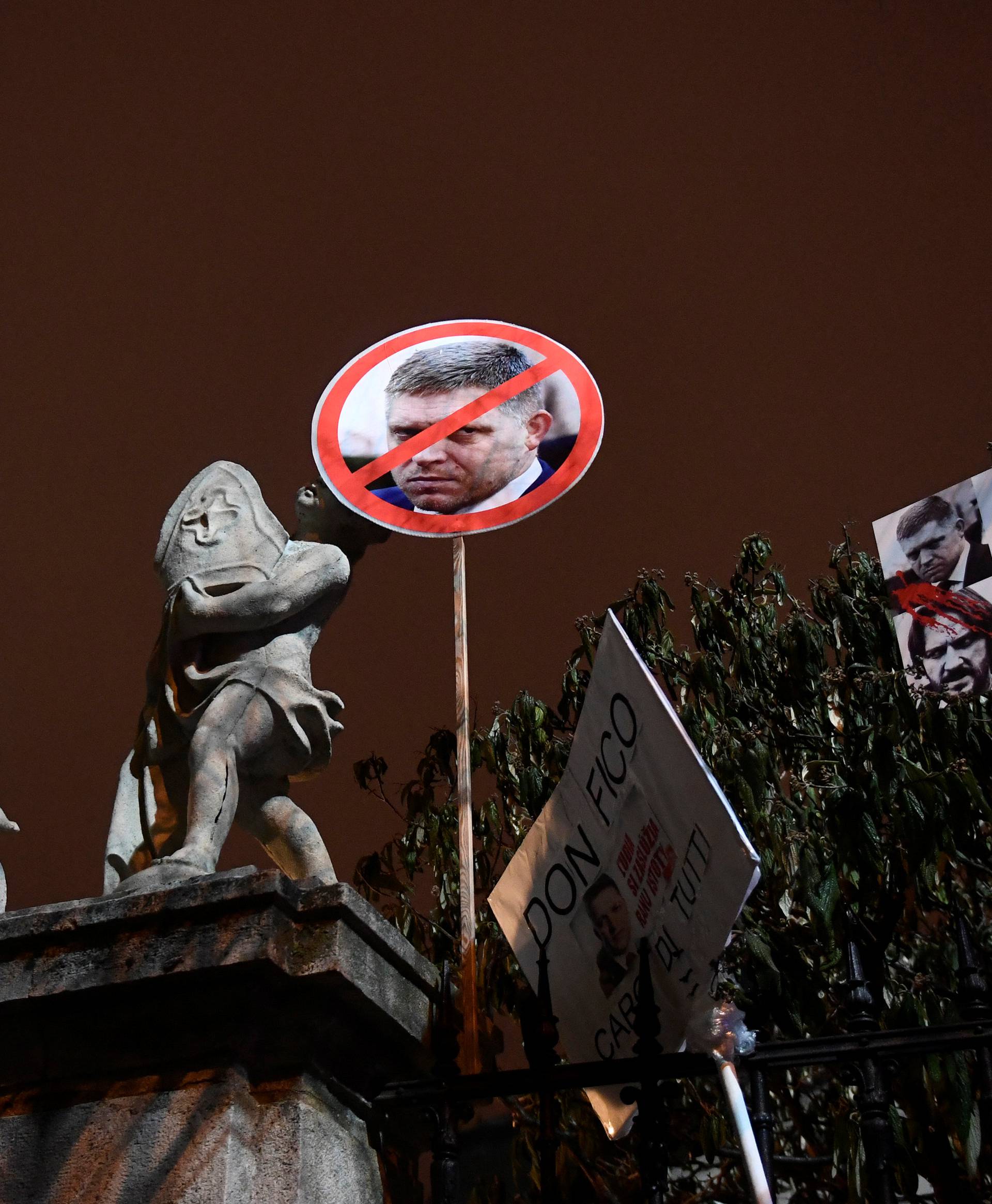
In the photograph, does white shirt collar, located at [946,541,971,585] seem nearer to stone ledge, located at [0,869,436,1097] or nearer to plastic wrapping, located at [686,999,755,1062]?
plastic wrapping, located at [686,999,755,1062]

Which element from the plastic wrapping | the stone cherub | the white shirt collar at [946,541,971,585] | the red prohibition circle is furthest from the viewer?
the white shirt collar at [946,541,971,585]

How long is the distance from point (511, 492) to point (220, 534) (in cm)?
153

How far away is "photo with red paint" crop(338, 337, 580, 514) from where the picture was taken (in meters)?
5.74

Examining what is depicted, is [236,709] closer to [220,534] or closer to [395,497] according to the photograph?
[220,534]

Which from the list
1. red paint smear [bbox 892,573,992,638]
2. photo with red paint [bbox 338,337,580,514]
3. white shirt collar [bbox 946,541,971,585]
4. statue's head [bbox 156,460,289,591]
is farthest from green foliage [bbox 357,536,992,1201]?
statue's head [bbox 156,460,289,591]

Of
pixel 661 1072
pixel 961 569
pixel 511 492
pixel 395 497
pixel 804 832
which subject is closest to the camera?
pixel 661 1072

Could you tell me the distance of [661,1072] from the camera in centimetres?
330

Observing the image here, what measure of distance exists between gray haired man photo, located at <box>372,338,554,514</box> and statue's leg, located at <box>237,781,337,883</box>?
5.09 feet

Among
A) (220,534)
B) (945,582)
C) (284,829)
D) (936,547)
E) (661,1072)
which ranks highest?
(936,547)

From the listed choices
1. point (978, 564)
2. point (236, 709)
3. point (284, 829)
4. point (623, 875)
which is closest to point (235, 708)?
point (236, 709)

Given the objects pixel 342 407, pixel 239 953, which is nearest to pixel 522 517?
pixel 342 407

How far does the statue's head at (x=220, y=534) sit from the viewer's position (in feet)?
14.6

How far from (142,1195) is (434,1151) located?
0.69 m

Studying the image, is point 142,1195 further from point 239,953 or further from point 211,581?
point 211,581
